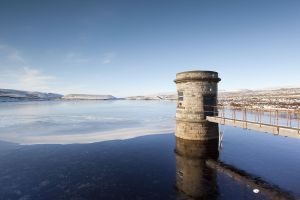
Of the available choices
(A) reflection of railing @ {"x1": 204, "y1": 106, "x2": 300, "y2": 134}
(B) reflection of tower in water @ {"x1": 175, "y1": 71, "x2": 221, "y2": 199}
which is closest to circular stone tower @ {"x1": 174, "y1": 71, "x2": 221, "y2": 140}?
(B) reflection of tower in water @ {"x1": 175, "y1": 71, "x2": 221, "y2": 199}

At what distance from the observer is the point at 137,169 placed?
51.6 feet

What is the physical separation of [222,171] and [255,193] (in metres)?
3.34

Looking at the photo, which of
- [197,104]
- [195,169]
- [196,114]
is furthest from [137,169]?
[197,104]

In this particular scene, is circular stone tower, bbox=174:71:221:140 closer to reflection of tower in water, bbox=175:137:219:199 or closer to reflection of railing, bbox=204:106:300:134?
reflection of railing, bbox=204:106:300:134

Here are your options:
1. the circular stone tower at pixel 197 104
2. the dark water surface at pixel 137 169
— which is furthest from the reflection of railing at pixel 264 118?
the dark water surface at pixel 137 169

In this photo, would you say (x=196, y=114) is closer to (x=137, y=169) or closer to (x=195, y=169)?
(x=195, y=169)

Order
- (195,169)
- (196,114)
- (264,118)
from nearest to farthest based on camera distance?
(195,169) < (196,114) < (264,118)

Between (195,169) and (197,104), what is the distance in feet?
21.5

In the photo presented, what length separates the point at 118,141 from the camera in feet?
79.6

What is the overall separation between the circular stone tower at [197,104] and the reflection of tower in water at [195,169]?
0.74m

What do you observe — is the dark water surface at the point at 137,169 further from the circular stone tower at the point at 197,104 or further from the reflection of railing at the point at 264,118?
the reflection of railing at the point at 264,118

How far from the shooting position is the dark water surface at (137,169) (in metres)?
12.1

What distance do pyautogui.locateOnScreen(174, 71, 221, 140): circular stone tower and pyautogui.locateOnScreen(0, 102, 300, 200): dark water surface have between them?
1.33 m

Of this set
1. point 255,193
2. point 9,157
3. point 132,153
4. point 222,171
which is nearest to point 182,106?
point 132,153
